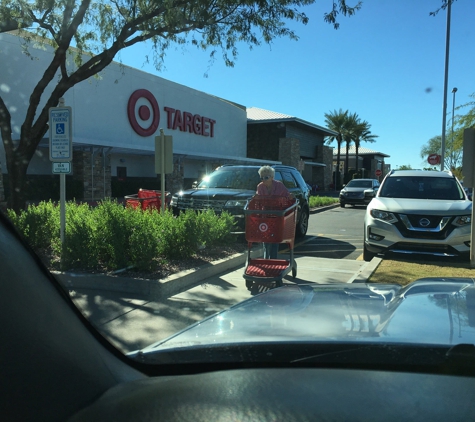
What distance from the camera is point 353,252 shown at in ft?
33.6

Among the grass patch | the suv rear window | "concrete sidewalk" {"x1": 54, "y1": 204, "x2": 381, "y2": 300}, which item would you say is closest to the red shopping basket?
"concrete sidewalk" {"x1": 54, "y1": 204, "x2": 381, "y2": 300}

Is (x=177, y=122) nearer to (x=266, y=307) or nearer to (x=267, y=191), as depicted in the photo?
(x=267, y=191)

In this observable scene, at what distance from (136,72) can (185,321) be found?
23836 mm

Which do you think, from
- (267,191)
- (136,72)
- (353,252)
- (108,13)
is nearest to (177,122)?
(136,72)

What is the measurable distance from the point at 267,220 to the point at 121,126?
20.6 m

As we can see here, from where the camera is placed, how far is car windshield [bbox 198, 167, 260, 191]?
1116 centimetres

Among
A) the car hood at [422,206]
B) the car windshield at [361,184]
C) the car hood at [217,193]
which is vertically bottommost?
the car hood at [422,206]

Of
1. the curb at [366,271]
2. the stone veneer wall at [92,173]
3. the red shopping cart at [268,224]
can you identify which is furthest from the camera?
the stone veneer wall at [92,173]

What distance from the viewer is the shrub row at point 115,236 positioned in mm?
6918

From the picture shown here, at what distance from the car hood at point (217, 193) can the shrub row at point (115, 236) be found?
127cm

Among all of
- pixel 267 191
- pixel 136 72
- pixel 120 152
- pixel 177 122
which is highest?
pixel 136 72

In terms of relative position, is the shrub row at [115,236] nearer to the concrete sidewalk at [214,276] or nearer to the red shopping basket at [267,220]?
the concrete sidewalk at [214,276]

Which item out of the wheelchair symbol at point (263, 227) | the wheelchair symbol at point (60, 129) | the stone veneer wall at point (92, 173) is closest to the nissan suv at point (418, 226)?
the wheelchair symbol at point (263, 227)

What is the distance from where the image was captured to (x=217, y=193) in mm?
10438
